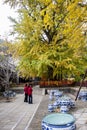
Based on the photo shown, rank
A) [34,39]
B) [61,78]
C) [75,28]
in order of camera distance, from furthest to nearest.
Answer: [61,78]
[34,39]
[75,28]

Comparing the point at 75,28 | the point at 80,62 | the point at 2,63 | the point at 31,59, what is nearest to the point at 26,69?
the point at 31,59

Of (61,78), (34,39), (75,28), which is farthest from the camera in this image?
(61,78)

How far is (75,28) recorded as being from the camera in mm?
8523

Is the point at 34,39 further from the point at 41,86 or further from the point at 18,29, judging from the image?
the point at 41,86

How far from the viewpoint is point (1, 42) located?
102 ft

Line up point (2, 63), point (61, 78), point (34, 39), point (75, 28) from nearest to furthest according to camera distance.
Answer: point (75, 28), point (2, 63), point (34, 39), point (61, 78)

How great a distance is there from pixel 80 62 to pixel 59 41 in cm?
349

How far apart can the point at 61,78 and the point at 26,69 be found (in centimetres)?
466

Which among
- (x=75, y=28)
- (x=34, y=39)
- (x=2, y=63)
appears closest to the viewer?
(x=75, y=28)

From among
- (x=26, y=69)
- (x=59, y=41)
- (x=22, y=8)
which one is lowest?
(x=26, y=69)

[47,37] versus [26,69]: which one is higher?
[47,37]

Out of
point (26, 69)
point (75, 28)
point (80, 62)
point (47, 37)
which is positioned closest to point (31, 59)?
point (26, 69)

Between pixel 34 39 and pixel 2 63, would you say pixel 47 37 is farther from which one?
pixel 2 63

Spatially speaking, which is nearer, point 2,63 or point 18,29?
point 2,63
